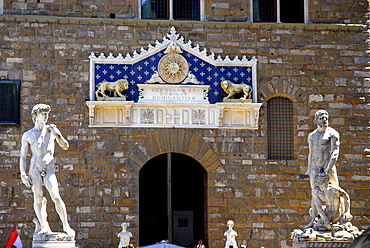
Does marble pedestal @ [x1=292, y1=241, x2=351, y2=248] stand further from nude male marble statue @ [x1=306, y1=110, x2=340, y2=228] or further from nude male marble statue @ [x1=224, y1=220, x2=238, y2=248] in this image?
nude male marble statue @ [x1=224, y1=220, x2=238, y2=248]

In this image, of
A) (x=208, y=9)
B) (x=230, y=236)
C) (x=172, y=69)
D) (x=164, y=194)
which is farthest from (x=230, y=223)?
(x=164, y=194)

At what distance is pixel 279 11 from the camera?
17391 millimetres

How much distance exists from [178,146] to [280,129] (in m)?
2.59

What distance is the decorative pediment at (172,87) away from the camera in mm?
16391

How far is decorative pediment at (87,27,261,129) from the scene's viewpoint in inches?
645

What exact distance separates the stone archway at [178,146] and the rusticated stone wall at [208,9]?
9.69 ft

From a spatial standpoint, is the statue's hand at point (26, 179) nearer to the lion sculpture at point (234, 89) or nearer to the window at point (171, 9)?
the lion sculpture at point (234, 89)

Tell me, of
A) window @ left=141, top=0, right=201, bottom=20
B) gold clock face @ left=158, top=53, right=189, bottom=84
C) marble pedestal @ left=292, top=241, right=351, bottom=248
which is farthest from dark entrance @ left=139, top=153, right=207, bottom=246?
marble pedestal @ left=292, top=241, right=351, bottom=248

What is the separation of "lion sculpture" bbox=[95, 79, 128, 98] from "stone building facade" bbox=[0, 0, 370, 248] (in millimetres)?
336

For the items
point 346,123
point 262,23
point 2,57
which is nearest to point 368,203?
point 346,123

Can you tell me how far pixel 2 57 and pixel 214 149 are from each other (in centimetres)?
546

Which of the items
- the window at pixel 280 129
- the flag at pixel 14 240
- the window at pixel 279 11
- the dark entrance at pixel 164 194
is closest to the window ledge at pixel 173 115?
the window at pixel 280 129

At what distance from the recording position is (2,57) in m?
16.1

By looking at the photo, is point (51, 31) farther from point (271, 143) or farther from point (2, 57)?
point (271, 143)
